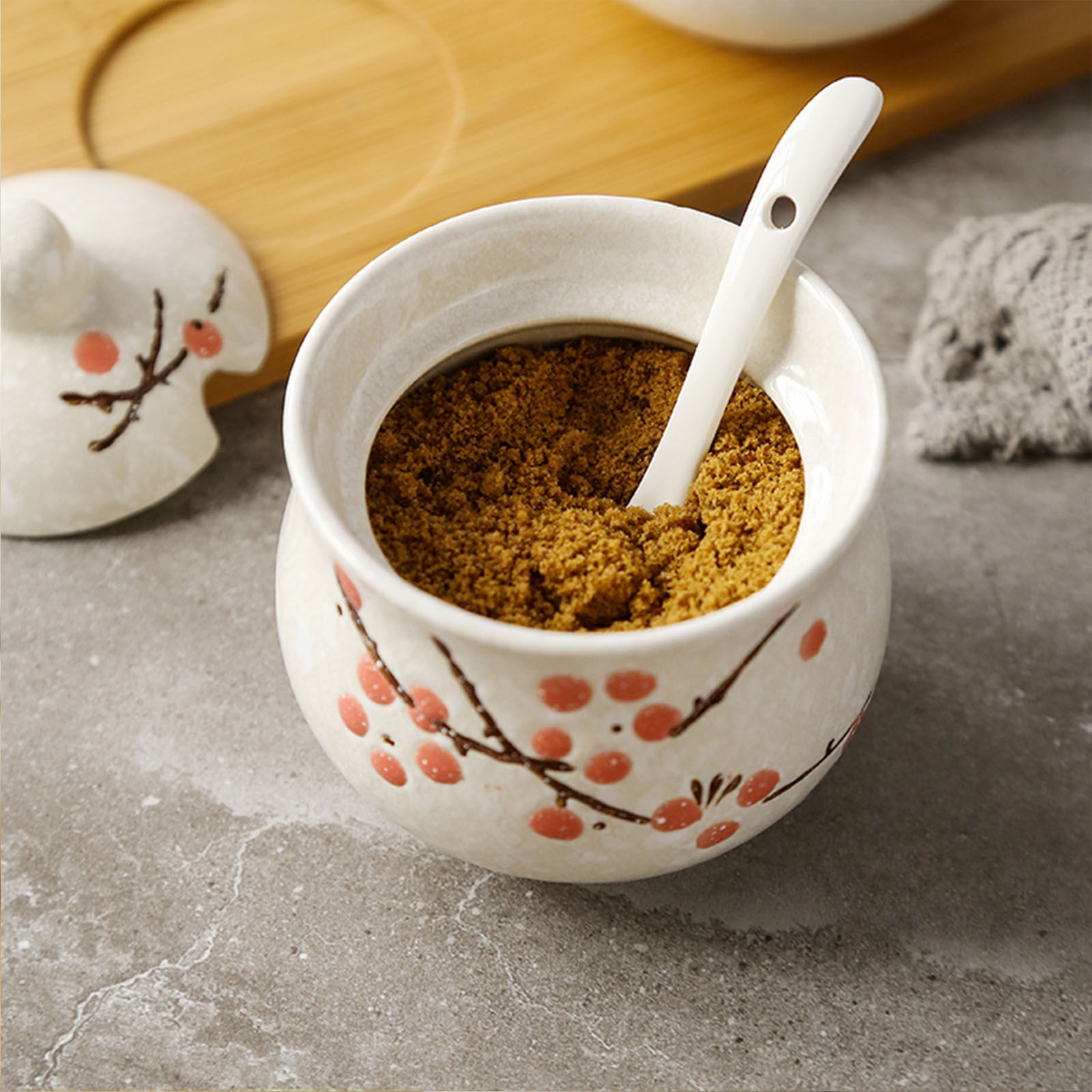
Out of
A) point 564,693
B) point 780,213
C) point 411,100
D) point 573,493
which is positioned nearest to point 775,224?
point 780,213

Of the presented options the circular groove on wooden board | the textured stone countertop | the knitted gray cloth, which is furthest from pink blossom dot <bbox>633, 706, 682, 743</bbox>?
the circular groove on wooden board

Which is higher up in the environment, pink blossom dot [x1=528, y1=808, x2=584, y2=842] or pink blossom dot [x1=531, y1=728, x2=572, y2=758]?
pink blossom dot [x1=531, y1=728, x2=572, y2=758]

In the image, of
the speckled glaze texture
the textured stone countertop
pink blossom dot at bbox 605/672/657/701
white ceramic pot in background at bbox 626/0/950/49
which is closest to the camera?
pink blossom dot at bbox 605/672/657/701

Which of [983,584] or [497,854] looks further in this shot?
[983,584]

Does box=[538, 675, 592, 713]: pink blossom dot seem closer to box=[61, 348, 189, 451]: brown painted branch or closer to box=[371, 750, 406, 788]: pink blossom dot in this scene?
box=[371, 750, 406, 788]: pink blossom dot

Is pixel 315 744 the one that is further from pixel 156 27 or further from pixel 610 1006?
A: pixel 156 27

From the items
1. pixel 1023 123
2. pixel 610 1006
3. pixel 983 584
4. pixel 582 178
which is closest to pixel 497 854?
pixel 610 1006

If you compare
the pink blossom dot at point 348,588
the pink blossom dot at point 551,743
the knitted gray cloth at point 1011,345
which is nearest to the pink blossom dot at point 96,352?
the pink blossom dot at point 348,588
